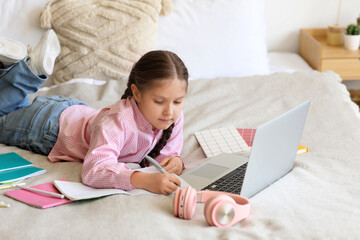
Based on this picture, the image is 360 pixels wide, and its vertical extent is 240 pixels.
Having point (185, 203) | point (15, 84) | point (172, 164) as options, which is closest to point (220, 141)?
point (172, 164)

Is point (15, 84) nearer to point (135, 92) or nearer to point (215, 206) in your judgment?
point (135, 92)

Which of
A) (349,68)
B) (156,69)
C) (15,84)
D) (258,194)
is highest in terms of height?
(156,69)

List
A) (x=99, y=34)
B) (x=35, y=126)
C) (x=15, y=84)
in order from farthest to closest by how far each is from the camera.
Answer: (x=99, y=34)
(x=15, y=84)
(x=35, y=126)

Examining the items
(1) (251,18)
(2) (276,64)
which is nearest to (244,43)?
(1) (251,18)

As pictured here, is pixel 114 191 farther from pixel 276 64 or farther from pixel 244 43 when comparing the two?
pixel 276 64

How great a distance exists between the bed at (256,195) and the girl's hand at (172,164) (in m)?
0.09

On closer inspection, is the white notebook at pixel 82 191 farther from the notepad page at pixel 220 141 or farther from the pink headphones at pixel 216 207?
the notepad page at pixel 220 141

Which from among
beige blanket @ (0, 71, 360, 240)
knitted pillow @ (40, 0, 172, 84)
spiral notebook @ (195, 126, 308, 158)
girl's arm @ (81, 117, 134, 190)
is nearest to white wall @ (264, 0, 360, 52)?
beige blanket @ (0, 71, 360, 240)

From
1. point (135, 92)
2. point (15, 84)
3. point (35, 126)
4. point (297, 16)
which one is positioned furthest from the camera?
point (297, 16)

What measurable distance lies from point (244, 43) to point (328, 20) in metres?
0.82

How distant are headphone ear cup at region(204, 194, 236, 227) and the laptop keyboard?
0.24 meters

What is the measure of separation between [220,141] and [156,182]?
0.52 metres

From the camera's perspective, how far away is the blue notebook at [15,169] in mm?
1402

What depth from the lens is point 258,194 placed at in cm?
130
